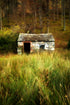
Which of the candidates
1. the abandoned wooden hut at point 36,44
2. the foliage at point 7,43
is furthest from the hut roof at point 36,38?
the foliage at point 7,43

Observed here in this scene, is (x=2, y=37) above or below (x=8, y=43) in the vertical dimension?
above

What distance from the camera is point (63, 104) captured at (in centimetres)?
153

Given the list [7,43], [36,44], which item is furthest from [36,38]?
[7,43]

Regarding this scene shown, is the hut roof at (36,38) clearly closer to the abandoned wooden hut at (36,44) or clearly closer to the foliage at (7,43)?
the abandoned wooden hut at (36,44)

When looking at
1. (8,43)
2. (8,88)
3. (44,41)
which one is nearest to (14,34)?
(8,43)

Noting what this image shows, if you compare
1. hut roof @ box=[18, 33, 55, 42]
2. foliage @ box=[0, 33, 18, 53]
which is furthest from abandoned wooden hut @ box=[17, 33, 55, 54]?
foliage @ box=[0, 33, 18, 53]

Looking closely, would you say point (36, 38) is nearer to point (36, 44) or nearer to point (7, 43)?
point (36, 44)

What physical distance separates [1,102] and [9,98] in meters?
0.16

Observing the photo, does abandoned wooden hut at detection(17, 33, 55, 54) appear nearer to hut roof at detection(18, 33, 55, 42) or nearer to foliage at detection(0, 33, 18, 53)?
hut roof at detection(18, 33, 55, 42)

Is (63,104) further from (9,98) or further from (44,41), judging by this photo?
(44,41)

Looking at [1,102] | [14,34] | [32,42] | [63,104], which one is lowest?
[1,102]

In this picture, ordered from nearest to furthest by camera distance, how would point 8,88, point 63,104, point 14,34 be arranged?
point 63,104 < point 8,88 < point 14,34

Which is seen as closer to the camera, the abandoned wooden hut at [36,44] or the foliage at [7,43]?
the abandoned wooden hut at [36,44]

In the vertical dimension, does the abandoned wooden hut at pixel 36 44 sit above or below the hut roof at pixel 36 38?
below
